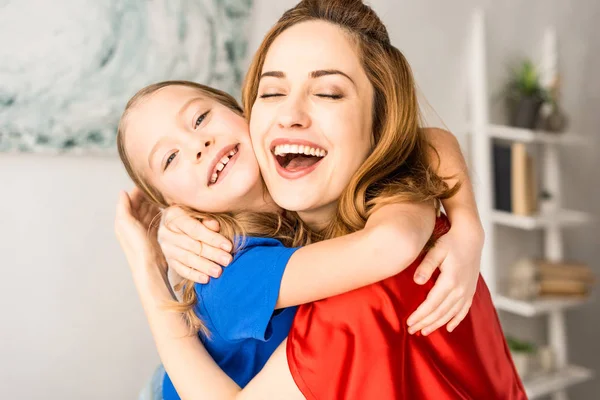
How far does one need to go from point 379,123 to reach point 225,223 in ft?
1.15

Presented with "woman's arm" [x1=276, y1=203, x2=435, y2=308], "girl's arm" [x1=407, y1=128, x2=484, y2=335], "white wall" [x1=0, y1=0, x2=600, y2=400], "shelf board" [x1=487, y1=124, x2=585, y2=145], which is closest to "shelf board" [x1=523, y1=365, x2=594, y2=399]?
"shelf board" [x1=487, y1=124, x2=585, y2=145]

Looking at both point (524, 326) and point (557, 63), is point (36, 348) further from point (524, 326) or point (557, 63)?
point (557, 63)

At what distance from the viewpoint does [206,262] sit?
1112 millimetres

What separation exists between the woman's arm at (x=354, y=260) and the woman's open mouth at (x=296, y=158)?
0.61 ft

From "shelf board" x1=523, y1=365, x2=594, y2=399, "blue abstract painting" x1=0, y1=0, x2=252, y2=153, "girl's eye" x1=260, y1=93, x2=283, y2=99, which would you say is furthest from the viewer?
"shelf board" x1=523, y1=365, x2=594, y2=399

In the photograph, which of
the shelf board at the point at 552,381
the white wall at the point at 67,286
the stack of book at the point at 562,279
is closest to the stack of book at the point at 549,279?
the stack of book at the point at 562,279

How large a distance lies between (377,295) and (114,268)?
1562mm

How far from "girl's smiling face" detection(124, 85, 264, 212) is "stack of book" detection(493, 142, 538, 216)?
2335 mm

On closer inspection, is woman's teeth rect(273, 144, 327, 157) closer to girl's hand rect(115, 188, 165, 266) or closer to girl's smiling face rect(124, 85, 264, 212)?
girl's smiling face rect(124, 85, 264, 212)

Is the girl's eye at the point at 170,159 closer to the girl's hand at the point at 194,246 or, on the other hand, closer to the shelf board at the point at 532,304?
the girl's hand at the point at 194,246

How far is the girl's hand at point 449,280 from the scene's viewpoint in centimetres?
96

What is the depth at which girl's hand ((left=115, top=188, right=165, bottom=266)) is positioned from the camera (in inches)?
52.9

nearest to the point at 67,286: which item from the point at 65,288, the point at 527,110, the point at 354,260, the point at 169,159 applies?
the point at 65,288

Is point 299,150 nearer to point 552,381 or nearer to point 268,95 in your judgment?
point 268,95
